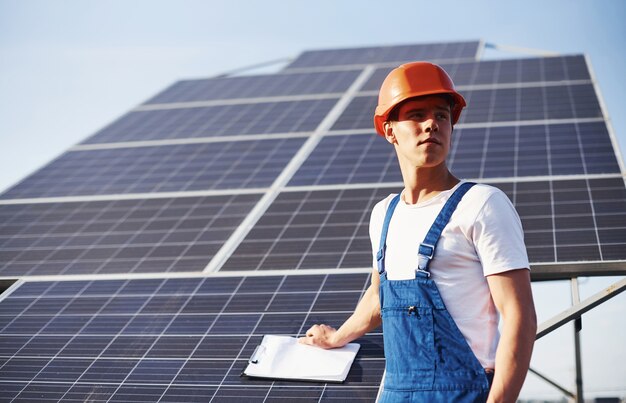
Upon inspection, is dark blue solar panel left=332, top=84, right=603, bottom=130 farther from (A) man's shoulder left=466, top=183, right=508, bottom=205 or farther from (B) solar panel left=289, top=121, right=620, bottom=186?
(A) man's shoulder left=466, top=183, right=508, bottom=205

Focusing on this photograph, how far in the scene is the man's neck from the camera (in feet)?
11.7

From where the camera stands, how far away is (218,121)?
543 inches

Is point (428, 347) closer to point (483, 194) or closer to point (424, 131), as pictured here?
point (483, 194)

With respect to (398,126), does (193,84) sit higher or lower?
lower

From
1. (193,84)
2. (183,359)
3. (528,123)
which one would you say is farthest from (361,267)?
(193,84)

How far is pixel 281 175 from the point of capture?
413 inches

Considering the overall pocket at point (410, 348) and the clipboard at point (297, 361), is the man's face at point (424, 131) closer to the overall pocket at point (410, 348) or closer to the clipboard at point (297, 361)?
the overall pocket at point (410, 348)

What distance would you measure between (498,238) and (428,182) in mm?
500

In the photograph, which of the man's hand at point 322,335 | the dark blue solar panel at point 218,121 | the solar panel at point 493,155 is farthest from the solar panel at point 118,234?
the dark blue solar panel at point 218,121

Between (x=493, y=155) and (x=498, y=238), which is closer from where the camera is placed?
(x=498, y=238)

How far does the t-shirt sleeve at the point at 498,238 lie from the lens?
3.18 meters

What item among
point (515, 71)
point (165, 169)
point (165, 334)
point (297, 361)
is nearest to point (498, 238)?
point (297, 361)

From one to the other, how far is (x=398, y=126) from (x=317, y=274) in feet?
13.3

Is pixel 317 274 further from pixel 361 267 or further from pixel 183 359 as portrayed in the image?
pixel 183 359
